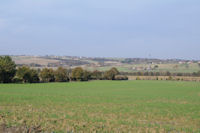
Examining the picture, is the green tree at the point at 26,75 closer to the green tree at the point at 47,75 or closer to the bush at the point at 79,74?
the green tree at the point at 47,75

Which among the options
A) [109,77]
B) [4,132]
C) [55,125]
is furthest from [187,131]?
[109,77]

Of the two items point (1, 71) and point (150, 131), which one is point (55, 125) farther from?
point (1, 71)

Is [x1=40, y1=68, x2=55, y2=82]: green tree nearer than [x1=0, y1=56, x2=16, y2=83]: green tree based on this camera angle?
No

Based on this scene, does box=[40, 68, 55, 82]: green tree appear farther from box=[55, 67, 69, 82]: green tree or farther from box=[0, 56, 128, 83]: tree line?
box=[55, 67, 69, 82]: green tree

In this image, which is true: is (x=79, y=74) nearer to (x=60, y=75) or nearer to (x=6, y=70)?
(x=60, y=75)

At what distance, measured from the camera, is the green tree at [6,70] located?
229 feet

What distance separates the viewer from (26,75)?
7600 centimetres

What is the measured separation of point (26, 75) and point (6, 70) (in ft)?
25.0

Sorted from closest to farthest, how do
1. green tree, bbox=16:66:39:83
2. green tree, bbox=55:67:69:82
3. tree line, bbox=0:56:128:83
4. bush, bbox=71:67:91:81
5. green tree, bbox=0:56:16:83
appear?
1. green tree, bbox=0:56:16:83
2. tree line, bbox=0:56:128:83
3. green tree, bbox=16:66:39:83
4. green tree, bbox=55:67:69:82
5. bush, bbox=71:67:91:81

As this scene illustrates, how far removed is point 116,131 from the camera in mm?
12188

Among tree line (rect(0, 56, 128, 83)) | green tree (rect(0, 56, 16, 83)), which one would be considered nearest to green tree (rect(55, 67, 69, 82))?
tree line (rect(0, 56, 128, 83))

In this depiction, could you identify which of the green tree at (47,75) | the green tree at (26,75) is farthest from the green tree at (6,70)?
the green tree at (47,75)

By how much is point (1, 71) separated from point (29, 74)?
9.65 m

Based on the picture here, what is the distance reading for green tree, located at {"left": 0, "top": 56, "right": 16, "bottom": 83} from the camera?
229 ft
